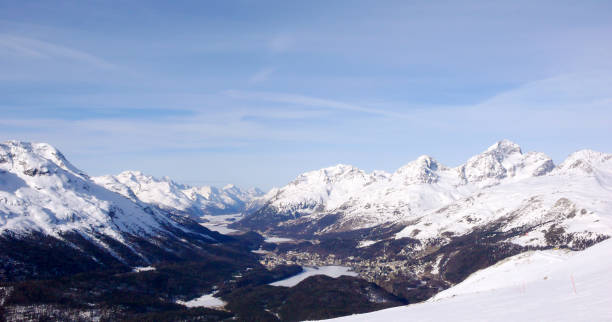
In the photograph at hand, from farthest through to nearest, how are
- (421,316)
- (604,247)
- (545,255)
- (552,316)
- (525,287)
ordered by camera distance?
(545,255) → (604,247) → (525,287) → (421,316) → (552,316)

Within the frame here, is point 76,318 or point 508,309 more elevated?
point 508,309

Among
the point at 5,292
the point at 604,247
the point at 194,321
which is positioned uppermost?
the point at 604,247

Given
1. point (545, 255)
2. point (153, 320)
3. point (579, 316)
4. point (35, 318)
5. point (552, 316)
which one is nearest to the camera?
point (579, 316)

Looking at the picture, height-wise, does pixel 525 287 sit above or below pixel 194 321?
above

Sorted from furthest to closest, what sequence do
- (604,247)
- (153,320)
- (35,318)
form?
(153,320)
(35,318)
(604,247)

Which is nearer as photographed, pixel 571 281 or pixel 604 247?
pixel 571 281

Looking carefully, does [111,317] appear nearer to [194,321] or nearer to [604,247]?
[194,321]

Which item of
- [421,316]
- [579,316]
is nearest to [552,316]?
[579,316]

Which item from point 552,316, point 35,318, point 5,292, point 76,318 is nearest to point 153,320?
point 76,318

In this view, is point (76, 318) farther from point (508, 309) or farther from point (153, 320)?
point (508, 309)
